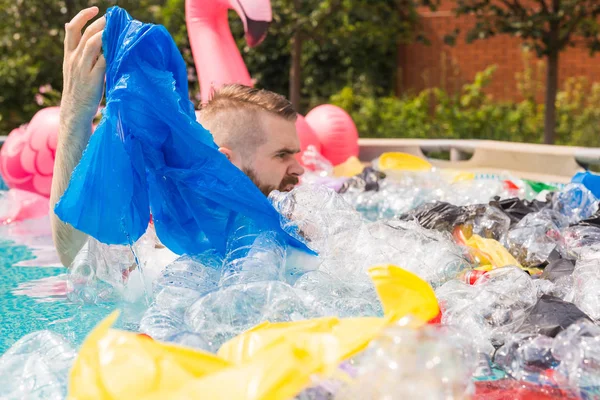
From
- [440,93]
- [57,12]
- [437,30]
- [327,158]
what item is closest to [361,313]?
[327,158]

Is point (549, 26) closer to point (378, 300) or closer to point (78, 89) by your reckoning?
point (378, 300)

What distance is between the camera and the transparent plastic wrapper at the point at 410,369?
101 centimetres

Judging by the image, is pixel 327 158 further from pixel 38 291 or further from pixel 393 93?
pixel 393 93

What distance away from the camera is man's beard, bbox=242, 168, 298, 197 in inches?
94.3

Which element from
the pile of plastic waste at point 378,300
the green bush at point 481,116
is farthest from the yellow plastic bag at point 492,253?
the green bush at point 481,116

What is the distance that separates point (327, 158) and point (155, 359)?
15.6ft

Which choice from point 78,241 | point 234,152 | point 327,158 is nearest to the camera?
point 78,241

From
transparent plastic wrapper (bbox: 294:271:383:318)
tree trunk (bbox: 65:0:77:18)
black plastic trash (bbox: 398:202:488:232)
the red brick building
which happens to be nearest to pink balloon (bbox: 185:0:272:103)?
black plastic trash (bbox: 398:202:488:232)

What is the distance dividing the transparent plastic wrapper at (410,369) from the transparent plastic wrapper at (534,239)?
1.67 m

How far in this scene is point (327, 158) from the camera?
577cm

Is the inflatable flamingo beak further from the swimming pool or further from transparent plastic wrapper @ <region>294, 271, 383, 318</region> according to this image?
transparent plastic wrapper @ <region>294, 271, 383, 318</region>

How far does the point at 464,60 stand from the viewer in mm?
11617

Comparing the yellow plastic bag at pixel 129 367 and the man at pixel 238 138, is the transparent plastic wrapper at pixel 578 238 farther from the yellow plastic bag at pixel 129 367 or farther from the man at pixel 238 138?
the yellow plastic bag at pixel 129 367

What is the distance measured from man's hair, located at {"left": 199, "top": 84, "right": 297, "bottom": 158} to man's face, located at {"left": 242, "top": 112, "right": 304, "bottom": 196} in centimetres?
2
